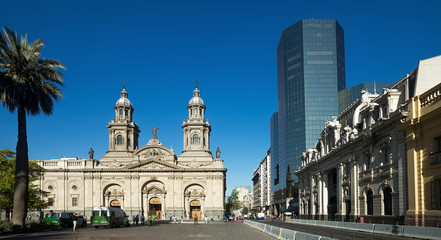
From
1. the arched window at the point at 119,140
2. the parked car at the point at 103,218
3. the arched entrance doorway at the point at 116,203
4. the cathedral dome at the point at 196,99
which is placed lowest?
the arched entrance doorway at the point at 116,203

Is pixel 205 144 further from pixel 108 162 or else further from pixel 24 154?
pixel 24 154

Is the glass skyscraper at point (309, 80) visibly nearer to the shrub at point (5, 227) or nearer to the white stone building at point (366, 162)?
the white stone building at point (366, 162)

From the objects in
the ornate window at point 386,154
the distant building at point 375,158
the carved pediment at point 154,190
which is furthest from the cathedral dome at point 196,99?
the ornate window at point 386,154

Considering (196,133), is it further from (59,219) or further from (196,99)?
(59,219)

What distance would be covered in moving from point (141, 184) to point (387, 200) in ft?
213

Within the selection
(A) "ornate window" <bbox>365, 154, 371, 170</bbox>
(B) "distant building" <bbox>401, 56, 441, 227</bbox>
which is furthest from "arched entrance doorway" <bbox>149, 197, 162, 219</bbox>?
(B) "distant building" <bbox>401, 56, 441, 227</bbox>

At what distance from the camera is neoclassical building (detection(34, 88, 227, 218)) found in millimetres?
93750

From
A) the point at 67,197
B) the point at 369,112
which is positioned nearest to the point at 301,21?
the point at 67,197

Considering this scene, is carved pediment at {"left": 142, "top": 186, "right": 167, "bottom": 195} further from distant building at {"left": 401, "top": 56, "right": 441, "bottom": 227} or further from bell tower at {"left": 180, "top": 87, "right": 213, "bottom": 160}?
distant building at {"left": 401, "top": 56, "right": 441, "bottom": 227}

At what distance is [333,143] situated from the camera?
5556 centimetres

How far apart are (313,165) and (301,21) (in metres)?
84.8

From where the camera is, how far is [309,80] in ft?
436

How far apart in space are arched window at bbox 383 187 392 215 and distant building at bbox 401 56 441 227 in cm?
560

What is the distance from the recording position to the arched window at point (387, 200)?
37.4m
